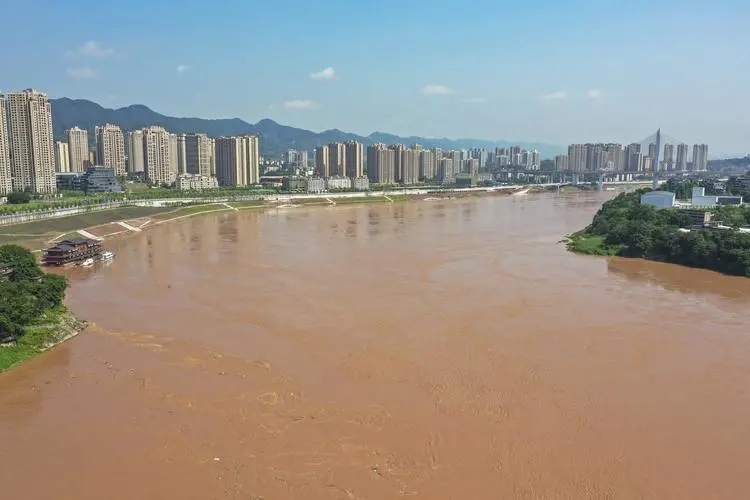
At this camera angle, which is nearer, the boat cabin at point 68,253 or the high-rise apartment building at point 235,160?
the boat cabin at point 68,253

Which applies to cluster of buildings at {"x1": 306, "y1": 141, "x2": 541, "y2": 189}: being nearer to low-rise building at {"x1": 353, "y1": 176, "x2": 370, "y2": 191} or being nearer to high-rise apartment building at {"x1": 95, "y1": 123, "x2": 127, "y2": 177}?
low-rise building at {"x1": 353, "y1": 176, "x2": 370, "y2": 191}

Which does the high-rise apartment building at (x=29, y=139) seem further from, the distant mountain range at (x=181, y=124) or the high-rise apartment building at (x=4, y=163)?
the distant mountain range at (x=181, y=124)

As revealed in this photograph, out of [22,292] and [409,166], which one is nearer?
[22,292]

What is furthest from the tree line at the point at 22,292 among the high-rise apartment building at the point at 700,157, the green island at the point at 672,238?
the high-rise apartment building at the point at 700,157

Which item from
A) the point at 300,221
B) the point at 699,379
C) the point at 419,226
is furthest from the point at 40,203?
the point at 699,379

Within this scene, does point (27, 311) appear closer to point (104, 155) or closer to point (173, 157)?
point (104, 155)

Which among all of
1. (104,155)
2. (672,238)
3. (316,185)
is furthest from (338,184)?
(672,238)
